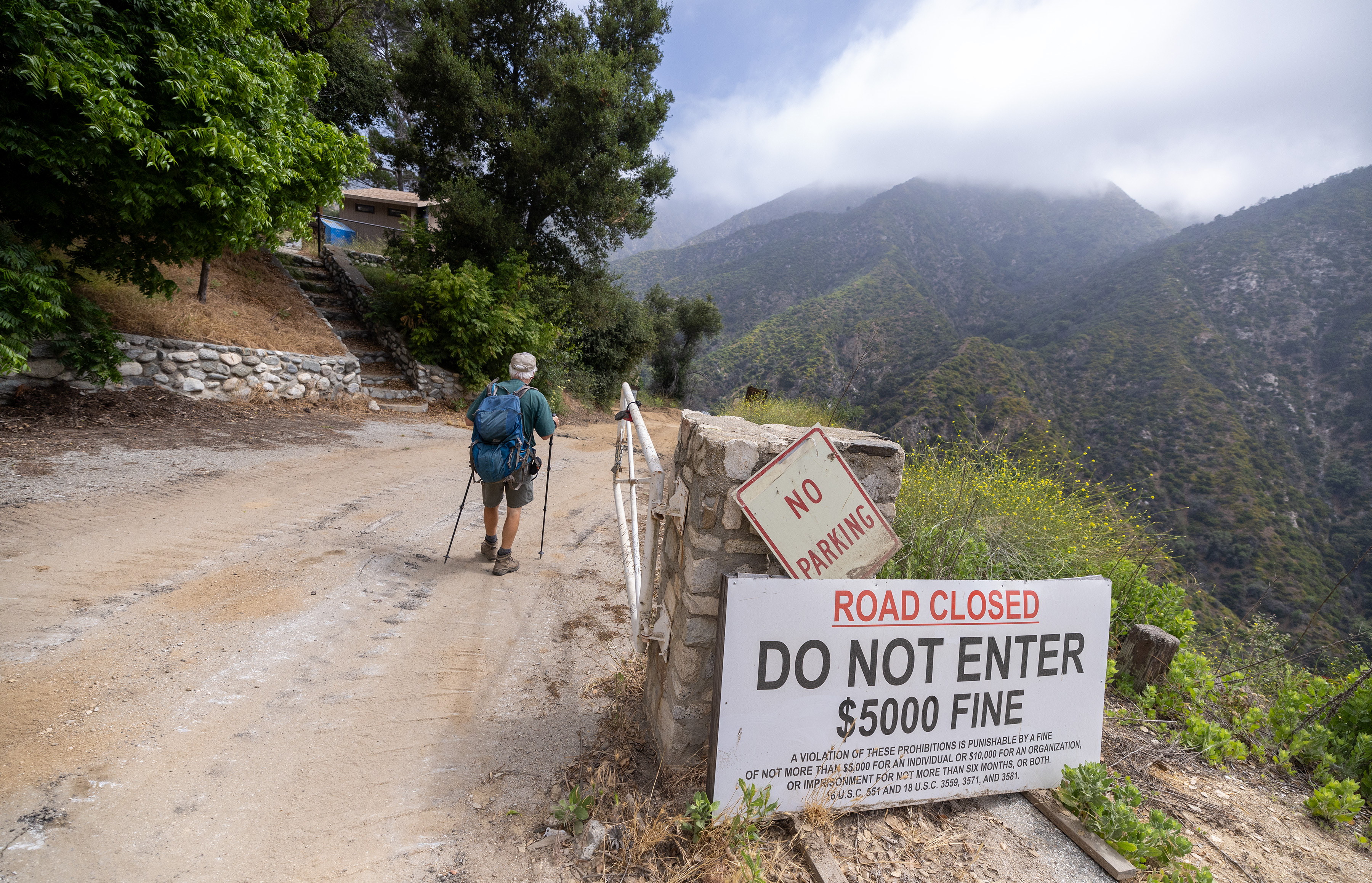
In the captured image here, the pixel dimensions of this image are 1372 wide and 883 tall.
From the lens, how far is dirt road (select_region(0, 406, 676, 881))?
194cm

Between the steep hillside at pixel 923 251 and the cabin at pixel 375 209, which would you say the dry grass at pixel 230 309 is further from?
the steep hillside at pixel 923 251

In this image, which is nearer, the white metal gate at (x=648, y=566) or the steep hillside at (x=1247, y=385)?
the white metal gate at (x=648, y=566)

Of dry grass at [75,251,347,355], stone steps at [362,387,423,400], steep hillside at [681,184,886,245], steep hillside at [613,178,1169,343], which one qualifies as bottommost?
stone steps at [362,387,423,400]

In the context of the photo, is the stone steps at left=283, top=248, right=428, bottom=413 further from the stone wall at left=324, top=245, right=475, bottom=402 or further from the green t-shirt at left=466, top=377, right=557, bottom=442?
the green t-shirt at left=466, top=377, right=557, bottom=442

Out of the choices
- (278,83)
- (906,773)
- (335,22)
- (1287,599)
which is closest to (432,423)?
(278,83)

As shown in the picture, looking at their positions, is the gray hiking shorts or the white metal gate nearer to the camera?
the white metal gate

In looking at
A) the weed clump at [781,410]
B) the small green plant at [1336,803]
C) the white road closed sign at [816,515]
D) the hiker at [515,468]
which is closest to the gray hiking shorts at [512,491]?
the hiker at [515,468]

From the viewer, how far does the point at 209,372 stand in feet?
28.0

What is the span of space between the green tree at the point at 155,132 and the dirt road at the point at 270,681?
3160 mm

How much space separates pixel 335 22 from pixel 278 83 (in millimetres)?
9891

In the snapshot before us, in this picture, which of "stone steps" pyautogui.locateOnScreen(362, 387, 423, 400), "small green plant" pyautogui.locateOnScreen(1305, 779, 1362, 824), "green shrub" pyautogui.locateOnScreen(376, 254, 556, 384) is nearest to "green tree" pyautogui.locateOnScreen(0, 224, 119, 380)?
"stone steps" pyautogui.locateOnScreen(362, 387, 423, 400)

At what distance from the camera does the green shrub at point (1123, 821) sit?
212 centimetres

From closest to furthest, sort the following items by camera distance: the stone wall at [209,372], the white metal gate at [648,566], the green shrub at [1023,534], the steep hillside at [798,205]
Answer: the white metal gate at [648,566], the green shrub at [1023,534], the stone wall at [209,372], the steep hillside at [798,205]

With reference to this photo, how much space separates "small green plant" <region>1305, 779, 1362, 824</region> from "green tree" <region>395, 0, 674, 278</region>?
14527 mm
